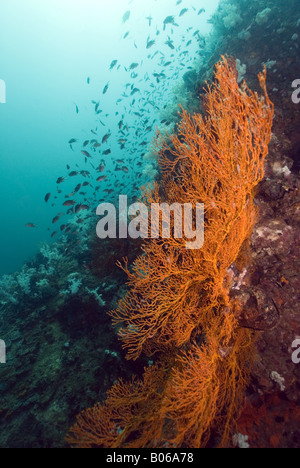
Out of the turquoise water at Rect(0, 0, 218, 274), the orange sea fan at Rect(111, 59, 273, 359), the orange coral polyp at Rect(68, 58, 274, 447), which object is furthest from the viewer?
the turquoise water at Rect(0, 0, 218, 274)

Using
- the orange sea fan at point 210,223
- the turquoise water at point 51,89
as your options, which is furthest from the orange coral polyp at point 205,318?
the turquoise water at point 51,89

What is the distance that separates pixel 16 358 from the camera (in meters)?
6.00

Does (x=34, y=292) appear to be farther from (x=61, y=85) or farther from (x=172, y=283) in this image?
(x=61, y=85)

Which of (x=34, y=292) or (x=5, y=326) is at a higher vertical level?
(x=34, y=292)

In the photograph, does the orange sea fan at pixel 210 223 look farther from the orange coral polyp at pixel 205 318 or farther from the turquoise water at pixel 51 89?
the turquoise water at pixel 51 89

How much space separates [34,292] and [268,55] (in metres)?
11.2

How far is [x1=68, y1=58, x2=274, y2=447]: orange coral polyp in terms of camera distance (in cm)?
290

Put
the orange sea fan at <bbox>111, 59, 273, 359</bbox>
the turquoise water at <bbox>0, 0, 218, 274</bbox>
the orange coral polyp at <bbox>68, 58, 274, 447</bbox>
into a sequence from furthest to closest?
the turquoise water at <bbox>0, 0, 218, 274</bbox> < the orange sea fan at <bbox>111, 59, 273, 359</bbox> < the orange coral polyp at <bbox>68, 58, 274, 447</bbox>

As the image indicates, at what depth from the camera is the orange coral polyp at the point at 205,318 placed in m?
2.90

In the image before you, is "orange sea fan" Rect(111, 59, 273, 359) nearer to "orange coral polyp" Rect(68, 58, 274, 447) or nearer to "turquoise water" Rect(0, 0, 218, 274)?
"orange coral polyp" Rect(68, 58, 274, 447)

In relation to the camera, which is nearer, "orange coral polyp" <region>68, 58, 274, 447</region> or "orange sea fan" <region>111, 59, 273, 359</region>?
"orange coral polyp" <region>68, 58, 274, 447</region>

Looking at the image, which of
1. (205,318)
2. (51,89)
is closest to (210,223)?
(205,318)

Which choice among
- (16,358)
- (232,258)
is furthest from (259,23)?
(16,358)

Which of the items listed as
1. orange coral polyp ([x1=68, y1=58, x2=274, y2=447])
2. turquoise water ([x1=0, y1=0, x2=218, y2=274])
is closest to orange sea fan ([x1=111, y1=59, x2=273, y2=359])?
orange coral polyp ([x1=68, y1=58, x2=274, y2=447])
